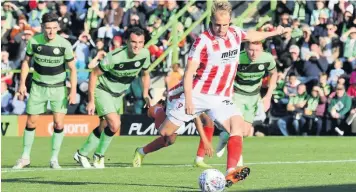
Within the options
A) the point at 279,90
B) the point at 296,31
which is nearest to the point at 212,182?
the point at 279,90

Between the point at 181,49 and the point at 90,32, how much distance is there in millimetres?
2513

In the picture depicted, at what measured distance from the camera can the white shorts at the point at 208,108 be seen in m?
11.9

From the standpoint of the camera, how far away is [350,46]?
26.5m

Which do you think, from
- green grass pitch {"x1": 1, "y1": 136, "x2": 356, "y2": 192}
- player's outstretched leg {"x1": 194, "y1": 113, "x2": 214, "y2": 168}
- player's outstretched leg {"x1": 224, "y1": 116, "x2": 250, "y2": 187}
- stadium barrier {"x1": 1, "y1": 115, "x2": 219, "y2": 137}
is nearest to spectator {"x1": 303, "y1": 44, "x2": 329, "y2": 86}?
stadium barrier {"x1": 1, "y1": 115, "x2": 219, "y2": 137}

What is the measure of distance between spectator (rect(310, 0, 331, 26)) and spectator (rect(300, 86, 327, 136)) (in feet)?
8.14

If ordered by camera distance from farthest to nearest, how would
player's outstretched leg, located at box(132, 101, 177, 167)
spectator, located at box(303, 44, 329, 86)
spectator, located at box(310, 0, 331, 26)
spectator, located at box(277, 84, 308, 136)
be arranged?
spectator, located at box(310, 0, 331, 26), spectator, located at box(303, 44, 329, 86), spectator, located at box(277, 84, 308, 136), player's outstretched leg, located at box(132, 101, 177, 167)

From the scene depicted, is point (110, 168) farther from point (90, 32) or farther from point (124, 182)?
point (90, 32)

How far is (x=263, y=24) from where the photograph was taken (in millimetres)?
27594

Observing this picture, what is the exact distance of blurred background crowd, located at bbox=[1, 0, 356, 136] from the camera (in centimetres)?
2575

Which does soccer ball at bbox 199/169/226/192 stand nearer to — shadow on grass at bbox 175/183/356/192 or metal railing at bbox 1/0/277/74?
shadow on grass at bbox 175/183/356/192

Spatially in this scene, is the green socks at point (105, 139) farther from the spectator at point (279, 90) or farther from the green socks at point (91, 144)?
the spectator at point (279, 90)

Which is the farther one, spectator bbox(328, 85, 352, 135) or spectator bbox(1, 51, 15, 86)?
spectator bbox(1, 51, 15, 86)

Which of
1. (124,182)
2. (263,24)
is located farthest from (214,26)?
(263,24)

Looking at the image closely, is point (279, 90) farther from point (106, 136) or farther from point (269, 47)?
point (106, 136)
